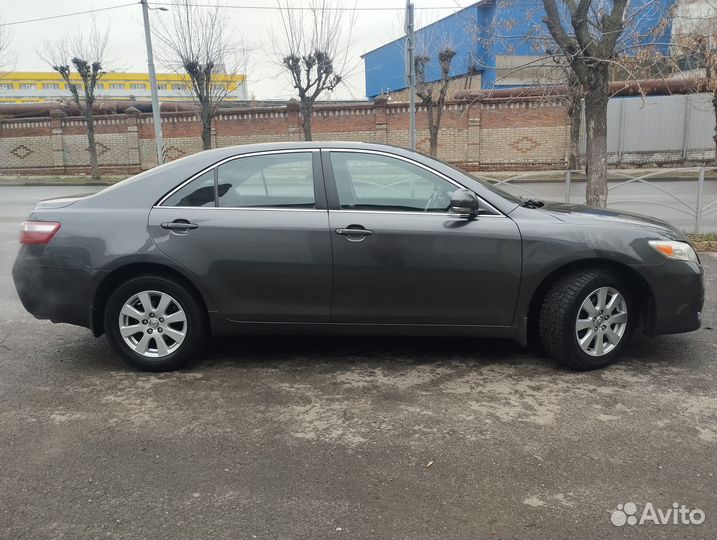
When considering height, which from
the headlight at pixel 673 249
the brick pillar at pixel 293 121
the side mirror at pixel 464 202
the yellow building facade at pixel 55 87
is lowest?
the headlight at pixel 673 249

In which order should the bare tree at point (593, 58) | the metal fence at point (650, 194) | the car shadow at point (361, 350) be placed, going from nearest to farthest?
the car shadow at point (361, 350) < the bare tree at point (593, 58) < the metal fence at point (650, 194)

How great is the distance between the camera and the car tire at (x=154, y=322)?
13.7 ft

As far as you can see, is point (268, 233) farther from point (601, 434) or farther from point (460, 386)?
point (601, 434)

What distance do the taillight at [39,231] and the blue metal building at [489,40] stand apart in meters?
6.70

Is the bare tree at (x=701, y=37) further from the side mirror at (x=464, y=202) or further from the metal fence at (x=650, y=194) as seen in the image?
the side mirror at (x=464, y=202)

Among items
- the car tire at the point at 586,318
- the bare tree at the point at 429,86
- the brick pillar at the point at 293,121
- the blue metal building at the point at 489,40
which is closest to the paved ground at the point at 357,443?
the car tire at the point at 586,318

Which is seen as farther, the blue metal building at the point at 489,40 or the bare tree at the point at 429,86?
the bare tree at the point at 429,86

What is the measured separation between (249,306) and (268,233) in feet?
1.79

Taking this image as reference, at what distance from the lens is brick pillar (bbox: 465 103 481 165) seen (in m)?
27.2

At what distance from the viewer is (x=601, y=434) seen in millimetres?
3256

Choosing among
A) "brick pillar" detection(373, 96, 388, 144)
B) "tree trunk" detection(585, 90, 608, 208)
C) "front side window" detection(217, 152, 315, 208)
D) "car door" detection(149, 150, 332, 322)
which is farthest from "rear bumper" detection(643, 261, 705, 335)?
"brick pillar" detection(373, 96, 388, 144)

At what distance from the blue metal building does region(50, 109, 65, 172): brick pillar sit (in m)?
18.8

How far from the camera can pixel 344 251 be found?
4047mm

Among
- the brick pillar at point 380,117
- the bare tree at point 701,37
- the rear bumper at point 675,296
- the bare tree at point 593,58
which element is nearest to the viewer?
the rear bumper at point 675,296
